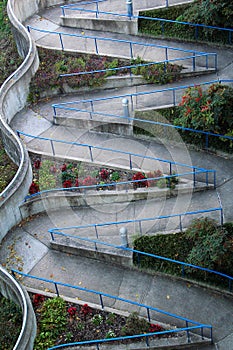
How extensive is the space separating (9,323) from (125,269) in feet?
12.9

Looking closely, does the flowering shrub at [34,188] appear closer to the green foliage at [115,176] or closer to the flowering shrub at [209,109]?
the green foliage at [115,176]

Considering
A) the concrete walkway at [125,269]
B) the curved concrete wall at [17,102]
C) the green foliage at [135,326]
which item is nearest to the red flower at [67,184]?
the concrete walkway at [125,269]

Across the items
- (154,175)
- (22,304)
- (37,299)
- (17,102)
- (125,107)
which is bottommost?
(37,299)

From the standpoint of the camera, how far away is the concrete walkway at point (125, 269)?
18375 millimetres

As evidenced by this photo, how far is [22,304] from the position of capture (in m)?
18.2

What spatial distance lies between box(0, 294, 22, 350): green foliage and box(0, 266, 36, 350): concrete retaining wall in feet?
0.69

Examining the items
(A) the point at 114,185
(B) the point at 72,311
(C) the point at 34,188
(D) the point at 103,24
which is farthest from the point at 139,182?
(D) the point at 103,24

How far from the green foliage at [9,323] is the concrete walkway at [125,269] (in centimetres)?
96

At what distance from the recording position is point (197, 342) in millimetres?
17453

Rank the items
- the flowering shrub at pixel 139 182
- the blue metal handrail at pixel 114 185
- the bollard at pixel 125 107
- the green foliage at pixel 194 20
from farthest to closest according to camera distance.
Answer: the green foliage at pixel 194 20
the bollard at pixel 125 107
the flowering shrub at pixel 139 182
the blue metal handrail at pixel 114 185

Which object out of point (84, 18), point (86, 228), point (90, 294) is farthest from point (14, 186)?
point (84, 18)

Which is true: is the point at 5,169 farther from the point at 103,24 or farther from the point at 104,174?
the point at 103,24

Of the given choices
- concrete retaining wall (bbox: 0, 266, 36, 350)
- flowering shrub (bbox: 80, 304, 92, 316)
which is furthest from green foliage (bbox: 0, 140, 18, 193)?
flowering shrub (bbox: 80, 304, 92, 316)

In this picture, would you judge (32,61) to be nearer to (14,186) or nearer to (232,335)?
(14,186)
